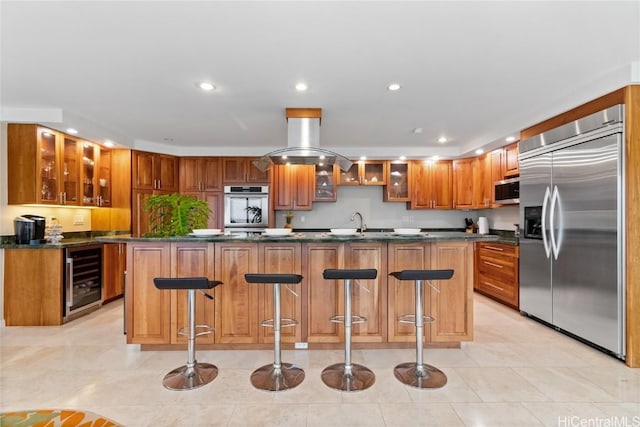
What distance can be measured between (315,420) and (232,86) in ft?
8.87

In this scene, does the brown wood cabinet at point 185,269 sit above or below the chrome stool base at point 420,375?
above

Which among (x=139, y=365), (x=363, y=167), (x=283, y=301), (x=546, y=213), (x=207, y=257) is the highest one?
(x=363, y=167)

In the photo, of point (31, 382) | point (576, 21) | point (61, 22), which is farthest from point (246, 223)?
point (576, 21)

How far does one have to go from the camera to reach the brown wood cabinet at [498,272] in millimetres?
4176

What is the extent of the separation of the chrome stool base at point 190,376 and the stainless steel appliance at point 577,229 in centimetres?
331

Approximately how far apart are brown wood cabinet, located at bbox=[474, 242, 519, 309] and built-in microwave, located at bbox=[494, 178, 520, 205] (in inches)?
24.3

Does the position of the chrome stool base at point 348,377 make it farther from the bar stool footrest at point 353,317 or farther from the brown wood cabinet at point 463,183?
the brown wood cabinet at point 463,183

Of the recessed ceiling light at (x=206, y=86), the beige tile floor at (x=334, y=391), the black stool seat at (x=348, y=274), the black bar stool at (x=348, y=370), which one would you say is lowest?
the beige tile floor at (x=334, y=391)

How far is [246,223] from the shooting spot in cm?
551

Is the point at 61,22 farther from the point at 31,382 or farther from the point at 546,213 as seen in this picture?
the point at 546,213

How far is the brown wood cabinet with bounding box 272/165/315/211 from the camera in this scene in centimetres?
572

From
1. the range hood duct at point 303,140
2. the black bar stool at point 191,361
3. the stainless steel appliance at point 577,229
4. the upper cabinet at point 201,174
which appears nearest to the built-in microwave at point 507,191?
the stainless steel appliance at point 577,229

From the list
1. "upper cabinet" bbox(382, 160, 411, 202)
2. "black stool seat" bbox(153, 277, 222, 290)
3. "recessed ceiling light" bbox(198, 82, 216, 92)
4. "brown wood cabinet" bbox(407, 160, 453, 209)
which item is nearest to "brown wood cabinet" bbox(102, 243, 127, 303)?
"black stool seat" bbox(153, 277, 222, 290)

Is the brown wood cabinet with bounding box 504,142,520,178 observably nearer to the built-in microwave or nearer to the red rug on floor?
the built-in microwave
